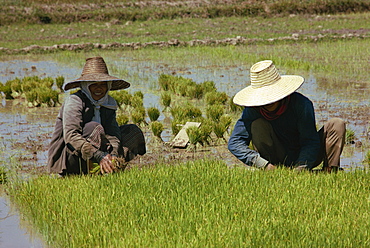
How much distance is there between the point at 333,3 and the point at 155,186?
2461cm

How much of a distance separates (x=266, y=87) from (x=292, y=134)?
0.49 meters

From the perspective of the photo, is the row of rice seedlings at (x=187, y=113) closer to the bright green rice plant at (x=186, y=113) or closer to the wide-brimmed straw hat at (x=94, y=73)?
the bright green rice plant at (x=186, y=113)

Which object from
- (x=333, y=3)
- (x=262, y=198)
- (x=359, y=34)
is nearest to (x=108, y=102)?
(x=262, y=198)

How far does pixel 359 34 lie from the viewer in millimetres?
17469

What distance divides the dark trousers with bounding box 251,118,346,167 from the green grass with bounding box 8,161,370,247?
20 cm

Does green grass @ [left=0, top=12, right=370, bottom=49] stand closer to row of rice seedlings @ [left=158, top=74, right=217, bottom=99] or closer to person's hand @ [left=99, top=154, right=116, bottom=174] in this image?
row of rice seedlings @ [left=158, top=74, right=217, bottom=99]

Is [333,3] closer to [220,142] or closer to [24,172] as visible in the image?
[220,142]

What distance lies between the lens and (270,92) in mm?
3885

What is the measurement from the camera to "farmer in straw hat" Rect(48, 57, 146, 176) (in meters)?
4.18

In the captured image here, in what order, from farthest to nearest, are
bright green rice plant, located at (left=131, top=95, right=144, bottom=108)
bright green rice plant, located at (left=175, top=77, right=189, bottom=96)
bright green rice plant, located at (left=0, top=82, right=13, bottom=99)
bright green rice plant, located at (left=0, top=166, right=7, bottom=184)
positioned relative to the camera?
bright green rice plant, located at (left=0, top=82, right=13, bottom=99), bright green rice plant, located at (left=175, top=77, right=189, bottom=96), bright green rice plant, located at (left=131, top=95, right=144, bottom=108), bright green rice plant, located at (left=0, top=166, right=7, bottom=184)

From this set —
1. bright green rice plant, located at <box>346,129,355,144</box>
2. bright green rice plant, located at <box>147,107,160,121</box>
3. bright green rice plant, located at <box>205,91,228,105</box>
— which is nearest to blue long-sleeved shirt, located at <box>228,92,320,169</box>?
bright green rice plant, located at <box>346,129,355,144</box>

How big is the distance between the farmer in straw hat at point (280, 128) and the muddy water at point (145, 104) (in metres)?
0.96

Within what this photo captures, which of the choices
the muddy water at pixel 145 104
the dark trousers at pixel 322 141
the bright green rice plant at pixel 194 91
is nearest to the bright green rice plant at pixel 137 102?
the muddy water at pixel 145 104

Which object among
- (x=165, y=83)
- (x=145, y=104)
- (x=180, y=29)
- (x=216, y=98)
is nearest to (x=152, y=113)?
(x=216, y=98)
